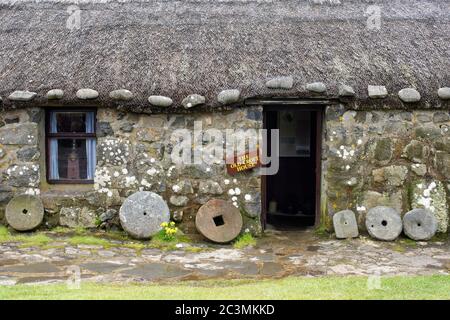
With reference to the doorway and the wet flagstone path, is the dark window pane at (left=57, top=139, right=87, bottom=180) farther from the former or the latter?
the doorway

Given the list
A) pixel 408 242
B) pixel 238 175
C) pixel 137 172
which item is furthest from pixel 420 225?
pixel 137 172

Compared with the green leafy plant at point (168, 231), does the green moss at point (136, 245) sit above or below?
below

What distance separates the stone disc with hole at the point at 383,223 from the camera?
327 inches

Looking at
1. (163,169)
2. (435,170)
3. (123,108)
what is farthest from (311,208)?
(123,108)

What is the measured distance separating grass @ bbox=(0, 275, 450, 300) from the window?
312cm

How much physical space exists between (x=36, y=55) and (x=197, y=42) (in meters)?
2.42

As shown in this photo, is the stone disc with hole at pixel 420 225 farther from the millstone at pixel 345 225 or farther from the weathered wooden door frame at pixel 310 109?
the weathered wooden door frame at pixel 310 109

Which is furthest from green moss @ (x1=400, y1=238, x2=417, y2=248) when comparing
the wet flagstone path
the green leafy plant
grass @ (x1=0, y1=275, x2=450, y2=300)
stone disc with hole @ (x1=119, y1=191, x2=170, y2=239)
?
stone disc with hole @ (x1=119, y1=191, x2=170, y2=239)

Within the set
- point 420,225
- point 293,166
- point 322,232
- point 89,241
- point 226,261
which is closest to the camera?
point 226,261

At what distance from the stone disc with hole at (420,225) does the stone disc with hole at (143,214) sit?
337cm

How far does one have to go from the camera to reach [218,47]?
8906mm

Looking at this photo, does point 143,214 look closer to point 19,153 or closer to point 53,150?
point 53,150

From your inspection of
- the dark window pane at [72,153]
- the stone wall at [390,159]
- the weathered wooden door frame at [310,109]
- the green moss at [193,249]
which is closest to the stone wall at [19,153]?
the dark window pane at [72,153]

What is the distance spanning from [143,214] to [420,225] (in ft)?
12.7
